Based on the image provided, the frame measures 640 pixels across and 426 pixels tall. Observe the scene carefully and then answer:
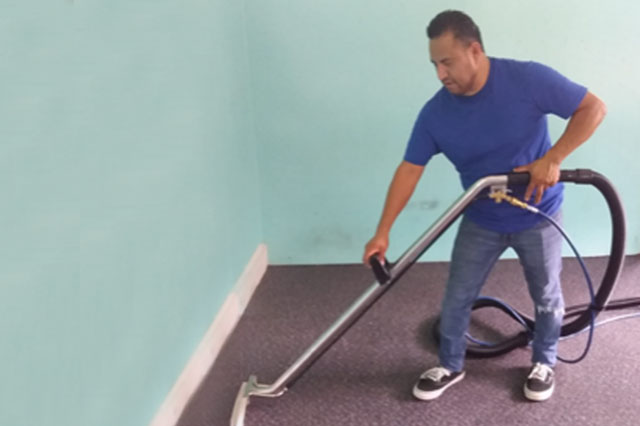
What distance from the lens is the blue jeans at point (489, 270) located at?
1.47 metres

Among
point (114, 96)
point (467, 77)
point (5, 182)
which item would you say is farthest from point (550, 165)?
point (5, 182)

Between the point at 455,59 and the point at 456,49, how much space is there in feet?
0.07

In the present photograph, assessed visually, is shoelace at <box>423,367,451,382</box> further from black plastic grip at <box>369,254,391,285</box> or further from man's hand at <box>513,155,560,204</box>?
man's hand at <box>513,155,560,204</box>

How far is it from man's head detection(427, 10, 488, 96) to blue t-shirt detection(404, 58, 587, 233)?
2.9 inches

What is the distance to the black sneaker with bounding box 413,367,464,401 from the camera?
163cm

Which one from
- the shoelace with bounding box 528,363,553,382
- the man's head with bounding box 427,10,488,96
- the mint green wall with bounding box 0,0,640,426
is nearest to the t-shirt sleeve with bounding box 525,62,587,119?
the man's head with bounding box 427,10,488,96

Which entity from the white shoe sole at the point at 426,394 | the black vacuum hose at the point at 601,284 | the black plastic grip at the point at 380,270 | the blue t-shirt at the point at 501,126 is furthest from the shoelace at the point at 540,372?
the black plastic grip at the point at 380,270

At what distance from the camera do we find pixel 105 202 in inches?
46.1

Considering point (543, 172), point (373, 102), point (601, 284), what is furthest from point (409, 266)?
point (373, 102)

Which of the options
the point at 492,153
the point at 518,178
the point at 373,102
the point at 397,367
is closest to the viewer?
the point at 518,178

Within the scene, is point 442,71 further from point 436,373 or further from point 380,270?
point 436,373

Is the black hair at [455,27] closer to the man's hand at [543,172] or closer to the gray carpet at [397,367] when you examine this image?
the man's hand at [543,172]

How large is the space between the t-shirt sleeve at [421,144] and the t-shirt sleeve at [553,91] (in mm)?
271

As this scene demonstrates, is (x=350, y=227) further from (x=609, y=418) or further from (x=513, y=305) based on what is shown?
(x=609, y=418)
